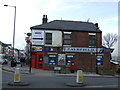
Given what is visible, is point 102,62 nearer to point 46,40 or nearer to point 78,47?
point 78,47

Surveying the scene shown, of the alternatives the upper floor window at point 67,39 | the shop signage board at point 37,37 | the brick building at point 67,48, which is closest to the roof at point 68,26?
the brick building at point 67,48

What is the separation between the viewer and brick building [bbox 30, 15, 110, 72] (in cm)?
2934

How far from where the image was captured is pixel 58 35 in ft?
99.2

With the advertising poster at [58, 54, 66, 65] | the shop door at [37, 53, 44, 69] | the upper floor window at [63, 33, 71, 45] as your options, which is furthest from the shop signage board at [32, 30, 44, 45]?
the upper floor window at [63, 33, 71, 45]

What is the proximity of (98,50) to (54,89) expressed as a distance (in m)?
19.7

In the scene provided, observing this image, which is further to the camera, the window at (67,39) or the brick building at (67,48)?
the window at (67,39)

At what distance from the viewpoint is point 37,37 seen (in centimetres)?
2959

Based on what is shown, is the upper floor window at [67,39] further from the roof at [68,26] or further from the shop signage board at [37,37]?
the shop signage board at [37,37]

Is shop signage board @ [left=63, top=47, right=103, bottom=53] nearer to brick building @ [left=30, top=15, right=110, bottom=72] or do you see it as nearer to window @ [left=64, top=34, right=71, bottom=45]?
brick building @ [left=30, top=15, right=110, bottom=72]

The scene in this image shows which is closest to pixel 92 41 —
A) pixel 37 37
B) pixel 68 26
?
pixel 68 26

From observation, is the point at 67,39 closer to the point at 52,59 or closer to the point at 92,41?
the point at 52,59

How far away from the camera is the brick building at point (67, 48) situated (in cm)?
2934

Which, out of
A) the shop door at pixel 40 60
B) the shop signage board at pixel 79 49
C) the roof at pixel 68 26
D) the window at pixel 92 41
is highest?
the roof at pixel 68 26

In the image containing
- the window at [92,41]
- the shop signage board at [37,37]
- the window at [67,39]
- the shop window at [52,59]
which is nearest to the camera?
the shop window at [52,59]
